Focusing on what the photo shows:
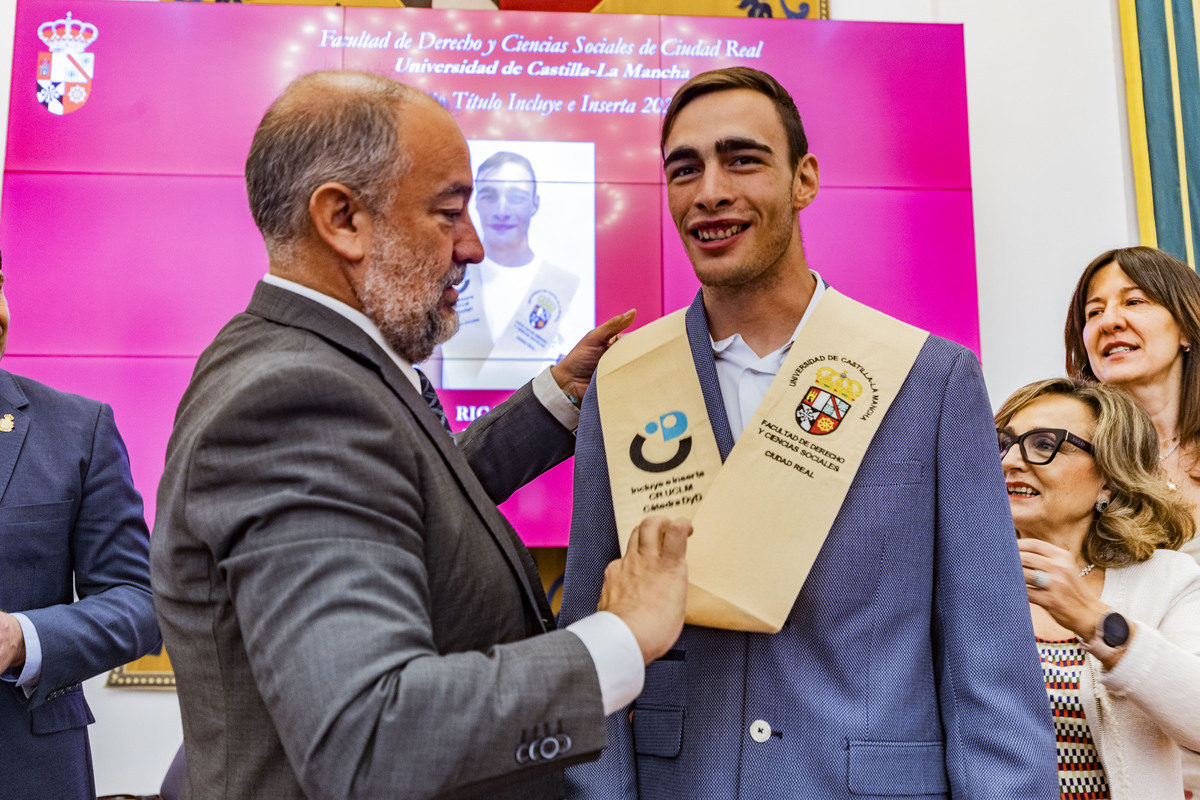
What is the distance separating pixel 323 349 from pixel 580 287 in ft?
9.84

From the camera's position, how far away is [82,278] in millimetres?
3988

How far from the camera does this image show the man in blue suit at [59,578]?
1827 millimetres

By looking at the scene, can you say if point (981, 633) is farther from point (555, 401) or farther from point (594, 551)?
point (555, 401)

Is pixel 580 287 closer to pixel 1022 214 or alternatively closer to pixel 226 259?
pixel 226 259

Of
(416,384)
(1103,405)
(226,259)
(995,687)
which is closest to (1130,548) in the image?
(1103,405)

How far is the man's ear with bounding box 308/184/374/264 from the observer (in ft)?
4.11

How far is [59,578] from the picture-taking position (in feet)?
6.51

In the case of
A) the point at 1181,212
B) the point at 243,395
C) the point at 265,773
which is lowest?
the point at 265,773

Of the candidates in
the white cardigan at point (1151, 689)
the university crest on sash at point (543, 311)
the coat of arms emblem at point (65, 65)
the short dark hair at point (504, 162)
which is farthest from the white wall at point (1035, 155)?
the white cardigan at point (1151, 689)

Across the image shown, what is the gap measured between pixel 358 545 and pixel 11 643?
1.16 meters

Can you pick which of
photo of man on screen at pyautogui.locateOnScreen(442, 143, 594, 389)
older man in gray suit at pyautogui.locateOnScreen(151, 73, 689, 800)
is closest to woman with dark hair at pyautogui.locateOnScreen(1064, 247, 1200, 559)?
photo of man on screen at pyautogui.locateOnScreen(442, 143, 594, 389)

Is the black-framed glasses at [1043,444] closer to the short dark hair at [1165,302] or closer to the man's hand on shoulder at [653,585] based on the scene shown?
the short dark hair at [1165,302]

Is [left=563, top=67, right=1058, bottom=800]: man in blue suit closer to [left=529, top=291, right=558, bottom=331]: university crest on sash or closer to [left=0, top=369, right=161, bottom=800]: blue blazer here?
[left=0, top=369, right=161, bottom=800]: blue blazer

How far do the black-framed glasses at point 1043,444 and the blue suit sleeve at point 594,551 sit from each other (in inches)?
43.0
